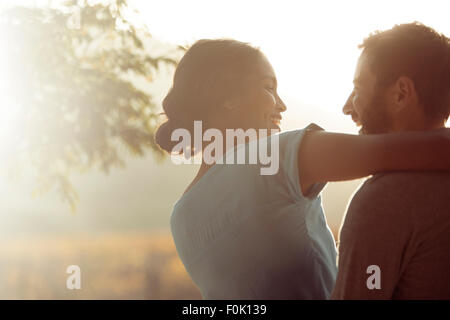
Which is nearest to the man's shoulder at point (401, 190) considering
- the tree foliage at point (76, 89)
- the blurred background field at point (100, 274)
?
the tree foliage at point (76, 89)

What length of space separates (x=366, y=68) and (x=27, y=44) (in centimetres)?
1065

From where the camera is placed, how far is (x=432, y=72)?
1837 millimetres

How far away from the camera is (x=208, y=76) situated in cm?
216

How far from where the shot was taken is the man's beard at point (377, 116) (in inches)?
74.3

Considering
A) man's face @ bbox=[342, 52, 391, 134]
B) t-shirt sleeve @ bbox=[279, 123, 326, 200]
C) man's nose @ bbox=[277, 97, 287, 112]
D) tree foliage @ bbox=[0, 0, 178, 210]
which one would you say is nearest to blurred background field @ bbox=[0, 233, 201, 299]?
tree foliage @ bbox=[0, 0, 178, 210]

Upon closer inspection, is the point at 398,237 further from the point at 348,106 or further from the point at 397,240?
the point at 348,106

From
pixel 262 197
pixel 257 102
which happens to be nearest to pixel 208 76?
pixel 257 102

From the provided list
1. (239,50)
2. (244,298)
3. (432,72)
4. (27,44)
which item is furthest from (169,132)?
(27,44)

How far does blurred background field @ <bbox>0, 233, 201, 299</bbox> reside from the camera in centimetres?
2180

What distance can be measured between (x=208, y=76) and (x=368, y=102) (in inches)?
24.7

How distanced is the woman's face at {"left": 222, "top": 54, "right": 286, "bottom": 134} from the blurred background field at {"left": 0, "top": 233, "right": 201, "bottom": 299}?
1538 centimetres

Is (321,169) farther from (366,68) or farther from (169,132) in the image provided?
(169,132)

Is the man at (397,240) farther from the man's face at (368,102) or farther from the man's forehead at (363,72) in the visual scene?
the man's forehead at (363,72)

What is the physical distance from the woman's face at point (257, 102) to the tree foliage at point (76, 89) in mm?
9418
